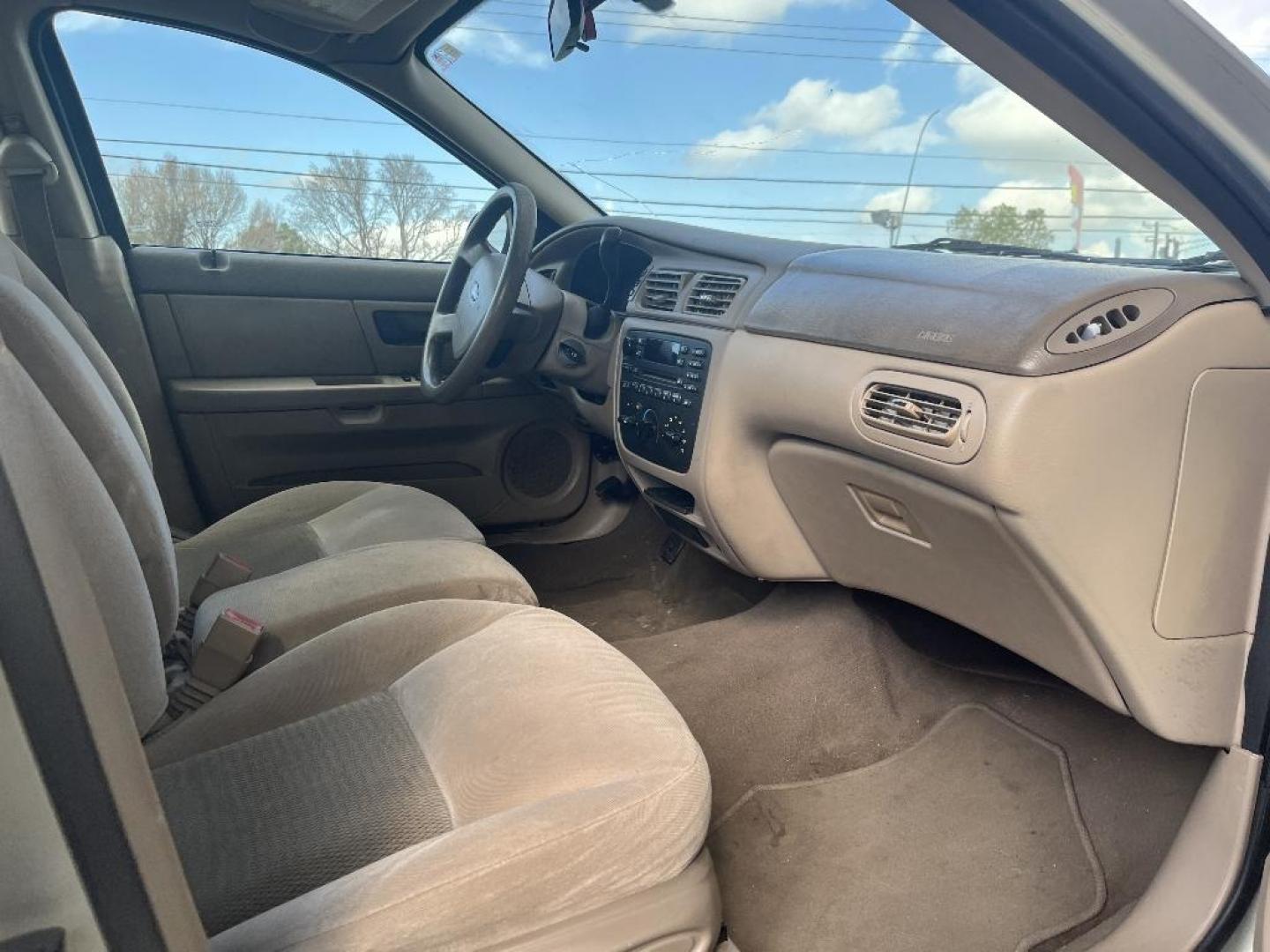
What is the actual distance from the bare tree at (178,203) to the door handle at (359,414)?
0.52 meters

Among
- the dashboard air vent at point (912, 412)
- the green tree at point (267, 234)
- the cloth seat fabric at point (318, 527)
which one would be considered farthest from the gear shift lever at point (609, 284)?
the dashboard air vent at point (912, 412)

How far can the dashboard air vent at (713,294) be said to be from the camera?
1812 mm

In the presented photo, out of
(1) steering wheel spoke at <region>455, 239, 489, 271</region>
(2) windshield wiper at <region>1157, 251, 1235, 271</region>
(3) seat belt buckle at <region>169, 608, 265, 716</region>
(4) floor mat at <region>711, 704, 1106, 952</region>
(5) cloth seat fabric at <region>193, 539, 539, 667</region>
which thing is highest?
(2) windshield wiper at <region>1157, 251, 1235, 271</region>

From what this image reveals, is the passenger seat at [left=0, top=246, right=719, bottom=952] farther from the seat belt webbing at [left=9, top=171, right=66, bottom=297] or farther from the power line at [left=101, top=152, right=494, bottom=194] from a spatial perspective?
the power line at [left=101, top=152, right=494, bottom=194]

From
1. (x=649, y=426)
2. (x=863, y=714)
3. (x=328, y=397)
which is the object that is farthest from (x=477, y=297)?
(x=863, y=714)

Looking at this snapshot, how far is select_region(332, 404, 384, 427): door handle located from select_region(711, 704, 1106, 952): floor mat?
4.44 ft

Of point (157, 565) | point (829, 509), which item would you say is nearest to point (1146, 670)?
point (829, 509)

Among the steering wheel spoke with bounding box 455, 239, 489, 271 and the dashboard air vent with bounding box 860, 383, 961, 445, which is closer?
the dashboard air vent with bounding box 860, 383, 961, 445

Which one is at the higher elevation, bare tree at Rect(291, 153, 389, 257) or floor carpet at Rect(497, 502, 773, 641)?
bare tree at Rect(291, 153, 389, 257)

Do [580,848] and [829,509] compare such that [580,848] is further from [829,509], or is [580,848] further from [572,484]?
[572,484]

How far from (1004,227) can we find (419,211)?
1.53 metres

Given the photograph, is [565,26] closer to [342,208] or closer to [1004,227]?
[1004,227]

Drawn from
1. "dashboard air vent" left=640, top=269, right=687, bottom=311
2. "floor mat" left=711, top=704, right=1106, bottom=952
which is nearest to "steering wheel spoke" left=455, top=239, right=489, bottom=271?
"dashboard air vent" left=640, top=269, right=687, bottom=311

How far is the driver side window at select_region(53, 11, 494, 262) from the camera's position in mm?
2162
